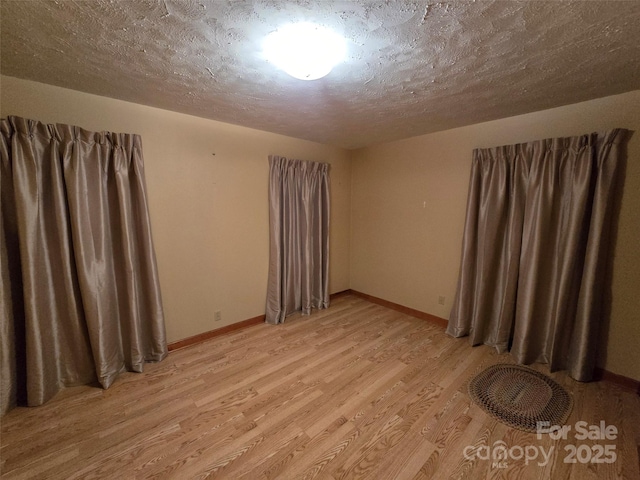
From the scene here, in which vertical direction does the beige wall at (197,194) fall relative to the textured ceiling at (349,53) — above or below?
below

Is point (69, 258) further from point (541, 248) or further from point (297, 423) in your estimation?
point (541, 248)

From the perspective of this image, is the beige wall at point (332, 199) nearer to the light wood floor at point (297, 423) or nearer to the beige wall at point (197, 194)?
the beige wall at point (197, 194)

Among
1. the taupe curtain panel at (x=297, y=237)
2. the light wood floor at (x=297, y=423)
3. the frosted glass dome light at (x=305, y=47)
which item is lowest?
the light wood floor at (x=297, y=423)

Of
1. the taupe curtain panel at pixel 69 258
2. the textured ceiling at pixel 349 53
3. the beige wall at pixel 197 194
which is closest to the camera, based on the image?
the textured ceiling at pixel 349 53

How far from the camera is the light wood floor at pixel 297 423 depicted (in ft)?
4.28

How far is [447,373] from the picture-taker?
2.06 metres

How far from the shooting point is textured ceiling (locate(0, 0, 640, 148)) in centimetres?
103

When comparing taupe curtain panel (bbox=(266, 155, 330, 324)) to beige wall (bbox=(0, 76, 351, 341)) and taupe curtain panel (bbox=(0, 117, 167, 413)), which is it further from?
taupe curtain panel (bbox=(0, 117, 167, 413))

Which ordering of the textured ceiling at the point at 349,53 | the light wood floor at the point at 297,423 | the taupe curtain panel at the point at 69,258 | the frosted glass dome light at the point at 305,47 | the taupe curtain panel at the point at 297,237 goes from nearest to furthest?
the textured ceiling at the point at 349,53 → the frosted glass dome light at the point at 305,47 → the light wood floor at the point at 297,423 → the taupe curtain panel at the point at 69,258 → the taupe curtain panel at the point at 297,237

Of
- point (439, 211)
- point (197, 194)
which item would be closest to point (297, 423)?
point (197, 194)

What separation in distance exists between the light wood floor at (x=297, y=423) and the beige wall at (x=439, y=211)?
71 centimetres

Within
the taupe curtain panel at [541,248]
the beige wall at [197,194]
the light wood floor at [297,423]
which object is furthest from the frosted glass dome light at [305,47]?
the light wood floor at [297,423]

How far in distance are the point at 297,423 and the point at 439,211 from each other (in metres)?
2.51

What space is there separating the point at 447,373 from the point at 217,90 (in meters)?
2.87
